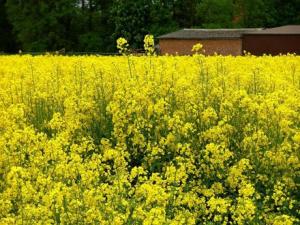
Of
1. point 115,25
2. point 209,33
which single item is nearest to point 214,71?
point 209,33

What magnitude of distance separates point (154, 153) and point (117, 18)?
43.1 m

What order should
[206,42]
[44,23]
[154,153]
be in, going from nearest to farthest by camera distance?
1. [154,153]
2. [206,42]
3. [44,23]

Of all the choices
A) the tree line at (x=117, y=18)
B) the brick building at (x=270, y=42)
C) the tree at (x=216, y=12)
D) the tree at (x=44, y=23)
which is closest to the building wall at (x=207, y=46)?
the brick building at (x=270, y=42)

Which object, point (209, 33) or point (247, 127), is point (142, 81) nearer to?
point (247, 127)

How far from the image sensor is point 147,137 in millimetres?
8484

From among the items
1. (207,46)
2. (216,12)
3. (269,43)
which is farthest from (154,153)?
(216,12)

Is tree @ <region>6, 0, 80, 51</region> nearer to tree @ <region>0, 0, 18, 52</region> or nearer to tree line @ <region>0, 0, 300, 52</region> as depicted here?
tree line @ <region>0, 0, 300, 52</region>

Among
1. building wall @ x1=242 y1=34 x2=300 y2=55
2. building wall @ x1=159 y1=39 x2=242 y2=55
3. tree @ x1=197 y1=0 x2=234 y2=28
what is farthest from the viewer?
tree @ x1=197 y1=0 x2=234 y2=28

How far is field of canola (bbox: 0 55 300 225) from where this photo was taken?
5.63 metres

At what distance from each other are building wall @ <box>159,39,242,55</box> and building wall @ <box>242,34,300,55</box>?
526 mm

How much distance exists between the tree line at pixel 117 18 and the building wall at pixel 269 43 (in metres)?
15.9

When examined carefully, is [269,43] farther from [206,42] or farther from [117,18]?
[117,18]

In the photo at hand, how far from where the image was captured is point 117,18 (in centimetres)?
4978

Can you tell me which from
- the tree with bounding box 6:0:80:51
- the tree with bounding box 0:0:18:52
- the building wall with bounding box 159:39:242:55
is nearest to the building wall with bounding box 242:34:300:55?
the building wall with bounding box 159:39:242:55
